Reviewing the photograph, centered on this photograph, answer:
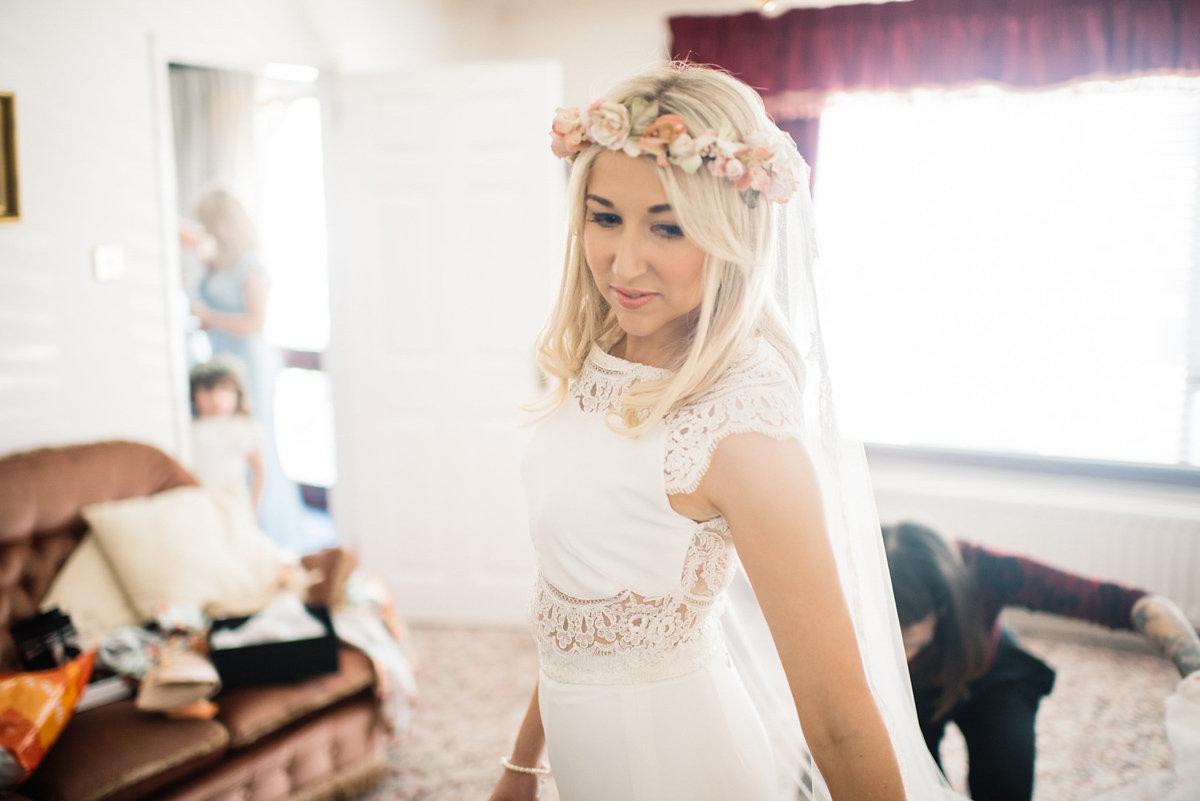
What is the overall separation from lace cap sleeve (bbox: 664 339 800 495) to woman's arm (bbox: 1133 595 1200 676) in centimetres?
134

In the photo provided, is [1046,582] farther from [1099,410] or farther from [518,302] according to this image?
[518,302]

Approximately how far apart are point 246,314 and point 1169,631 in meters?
3.42

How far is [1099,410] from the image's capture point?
3359 millimetres

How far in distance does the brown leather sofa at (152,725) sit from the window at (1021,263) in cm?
222

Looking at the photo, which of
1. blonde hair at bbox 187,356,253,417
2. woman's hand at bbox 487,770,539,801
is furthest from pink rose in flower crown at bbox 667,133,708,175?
blonde hair at bbox 187,356,253,417

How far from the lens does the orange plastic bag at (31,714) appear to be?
1.70m

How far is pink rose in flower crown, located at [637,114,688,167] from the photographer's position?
872 millimetres

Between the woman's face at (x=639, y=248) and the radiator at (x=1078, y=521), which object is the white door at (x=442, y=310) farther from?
the woman's face at (x=639, y=248)

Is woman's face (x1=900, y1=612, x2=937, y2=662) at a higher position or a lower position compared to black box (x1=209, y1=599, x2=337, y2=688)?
higher

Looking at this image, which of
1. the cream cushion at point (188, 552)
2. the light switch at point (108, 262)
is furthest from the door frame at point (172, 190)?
the cream cushion at point (188, 552)

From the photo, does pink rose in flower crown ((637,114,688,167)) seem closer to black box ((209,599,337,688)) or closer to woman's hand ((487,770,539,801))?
woman's hand ((487,770,539,801))

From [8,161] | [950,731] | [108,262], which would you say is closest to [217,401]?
[108,262]

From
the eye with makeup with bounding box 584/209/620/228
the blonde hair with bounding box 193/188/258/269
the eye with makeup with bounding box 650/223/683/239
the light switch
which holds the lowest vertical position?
the eye with makeup with bounding box 650/223/683/239

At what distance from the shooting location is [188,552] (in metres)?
2.41
